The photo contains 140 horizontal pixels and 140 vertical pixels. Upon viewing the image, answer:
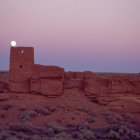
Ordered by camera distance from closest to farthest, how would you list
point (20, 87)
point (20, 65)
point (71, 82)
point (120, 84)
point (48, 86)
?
1. point (20, 65)
2. point (20, 87)
3. point (48, 86)
4. point (71, 82)
5. point (120, 84)

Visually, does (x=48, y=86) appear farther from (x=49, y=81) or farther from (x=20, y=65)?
(x=20, y=65)

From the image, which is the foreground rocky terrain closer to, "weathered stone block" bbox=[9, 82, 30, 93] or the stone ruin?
the stone ruin

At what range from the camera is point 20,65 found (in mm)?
23641

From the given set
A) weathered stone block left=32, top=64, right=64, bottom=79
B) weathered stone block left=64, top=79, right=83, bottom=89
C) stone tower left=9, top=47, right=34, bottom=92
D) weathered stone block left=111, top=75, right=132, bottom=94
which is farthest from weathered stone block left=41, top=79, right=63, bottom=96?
weathered stone block left=111, top=75, right=132, bottom=94

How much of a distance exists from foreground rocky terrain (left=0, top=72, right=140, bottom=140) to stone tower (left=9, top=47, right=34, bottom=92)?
0.93m

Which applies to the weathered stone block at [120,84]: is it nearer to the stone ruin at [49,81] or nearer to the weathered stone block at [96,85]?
the stone ruin at [49,81]

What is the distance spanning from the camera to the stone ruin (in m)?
23.6

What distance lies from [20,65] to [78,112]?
4507 mm

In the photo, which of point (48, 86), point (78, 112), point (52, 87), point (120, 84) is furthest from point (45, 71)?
point (120, 84)

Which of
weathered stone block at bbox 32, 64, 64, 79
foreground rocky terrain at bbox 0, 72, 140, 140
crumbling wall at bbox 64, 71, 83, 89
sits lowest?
foreground rocky terrain at bbox 0, 72, 140, 140

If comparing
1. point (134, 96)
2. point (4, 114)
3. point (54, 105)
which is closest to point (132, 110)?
point (134, 96)

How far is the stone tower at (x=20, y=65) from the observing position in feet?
77.3

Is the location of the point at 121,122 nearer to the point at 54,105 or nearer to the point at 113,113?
the point at 113,113

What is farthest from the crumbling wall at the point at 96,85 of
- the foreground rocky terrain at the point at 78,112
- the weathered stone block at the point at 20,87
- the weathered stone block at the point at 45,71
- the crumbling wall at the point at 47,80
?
the weathered stone block at the point at 20,87
